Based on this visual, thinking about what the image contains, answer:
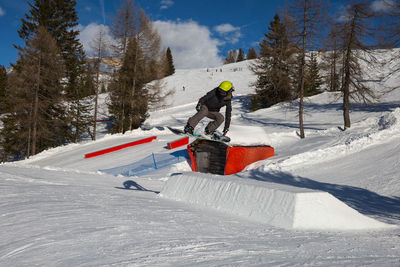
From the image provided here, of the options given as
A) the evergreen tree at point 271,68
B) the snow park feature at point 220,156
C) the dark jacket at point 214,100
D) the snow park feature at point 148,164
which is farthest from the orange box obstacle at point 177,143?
the evergreen tree at point 271,68

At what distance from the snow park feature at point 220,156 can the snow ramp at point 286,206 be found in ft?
22.3

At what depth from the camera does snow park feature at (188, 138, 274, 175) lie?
38.0 feet

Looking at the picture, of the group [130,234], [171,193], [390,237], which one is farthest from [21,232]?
[390,237]

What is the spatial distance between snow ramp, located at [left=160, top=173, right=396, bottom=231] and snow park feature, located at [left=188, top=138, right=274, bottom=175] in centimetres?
680

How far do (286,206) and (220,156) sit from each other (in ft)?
27.0

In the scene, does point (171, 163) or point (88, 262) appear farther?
point (171, 163)

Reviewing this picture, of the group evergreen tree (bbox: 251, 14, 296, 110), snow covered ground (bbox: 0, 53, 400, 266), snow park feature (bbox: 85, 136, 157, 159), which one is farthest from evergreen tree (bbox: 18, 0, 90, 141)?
snow covered ground (bbox: 0, 53, 400, 266)

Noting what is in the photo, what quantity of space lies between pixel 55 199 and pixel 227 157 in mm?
7763

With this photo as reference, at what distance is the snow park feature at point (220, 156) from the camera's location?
11.6 m

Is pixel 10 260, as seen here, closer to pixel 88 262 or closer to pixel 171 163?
pixel 88 262

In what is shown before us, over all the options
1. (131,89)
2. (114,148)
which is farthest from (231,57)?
(114,148)

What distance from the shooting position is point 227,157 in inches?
452

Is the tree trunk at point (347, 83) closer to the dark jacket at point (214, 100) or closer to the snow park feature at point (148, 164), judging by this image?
the snow park feature at point (148, 164)

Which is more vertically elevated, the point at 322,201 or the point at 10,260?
the point at 322,201
